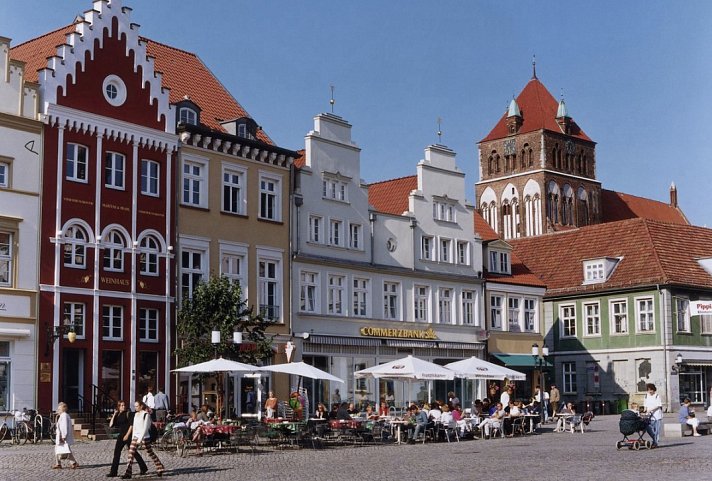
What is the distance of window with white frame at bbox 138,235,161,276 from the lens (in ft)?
132

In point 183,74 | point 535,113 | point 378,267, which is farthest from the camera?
point 535,113

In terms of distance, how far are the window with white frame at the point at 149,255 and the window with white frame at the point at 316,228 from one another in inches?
323

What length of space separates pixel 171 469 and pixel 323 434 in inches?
370

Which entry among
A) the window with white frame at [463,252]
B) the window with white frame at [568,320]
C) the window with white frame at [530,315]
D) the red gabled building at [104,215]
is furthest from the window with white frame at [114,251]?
the window with white frame at [568,320]

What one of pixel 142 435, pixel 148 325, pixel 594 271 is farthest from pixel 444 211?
pixel 142 435

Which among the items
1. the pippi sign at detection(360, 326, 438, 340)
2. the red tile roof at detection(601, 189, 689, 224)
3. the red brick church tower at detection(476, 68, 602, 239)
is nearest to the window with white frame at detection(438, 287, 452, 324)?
the pippi sign at detection(360, 326, 438, 340)

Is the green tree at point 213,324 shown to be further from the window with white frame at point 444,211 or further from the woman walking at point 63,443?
the window with white frame at point 444,211

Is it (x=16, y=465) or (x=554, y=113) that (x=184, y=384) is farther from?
(x=554, y=113)

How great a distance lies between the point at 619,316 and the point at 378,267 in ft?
57.0

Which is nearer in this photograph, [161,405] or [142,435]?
[142,435]

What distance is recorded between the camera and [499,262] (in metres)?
58.1

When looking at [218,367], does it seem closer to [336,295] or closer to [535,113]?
[336,295]

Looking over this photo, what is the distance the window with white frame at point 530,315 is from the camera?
58125 millimetres

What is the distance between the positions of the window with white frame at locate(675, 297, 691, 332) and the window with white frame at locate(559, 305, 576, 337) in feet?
19.8
